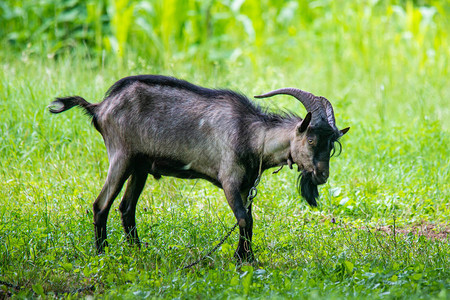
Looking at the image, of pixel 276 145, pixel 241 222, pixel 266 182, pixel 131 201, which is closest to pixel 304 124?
pixel 276 145

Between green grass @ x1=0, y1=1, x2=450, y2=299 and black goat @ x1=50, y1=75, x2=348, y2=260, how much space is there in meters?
0.32

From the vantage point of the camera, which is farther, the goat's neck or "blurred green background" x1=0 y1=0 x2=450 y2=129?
"blurred green background" x1=0 y1=0 x2=450 y2=129

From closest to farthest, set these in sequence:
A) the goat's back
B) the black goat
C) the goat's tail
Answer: the black goat, the goat's back, the goat's tail

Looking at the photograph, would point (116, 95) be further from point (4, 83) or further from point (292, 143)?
point (4, 83)

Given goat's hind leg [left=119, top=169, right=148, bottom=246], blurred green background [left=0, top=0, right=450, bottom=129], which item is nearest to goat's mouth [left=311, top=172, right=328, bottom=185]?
goat's hind leg [left=119, top=169, right=148, bottom=246]

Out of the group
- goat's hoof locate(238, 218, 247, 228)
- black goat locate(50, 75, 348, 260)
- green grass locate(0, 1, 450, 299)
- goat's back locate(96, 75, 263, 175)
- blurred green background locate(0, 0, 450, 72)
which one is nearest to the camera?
green grass locate(0, 1, 450, 299)

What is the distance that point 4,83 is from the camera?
8.36 m

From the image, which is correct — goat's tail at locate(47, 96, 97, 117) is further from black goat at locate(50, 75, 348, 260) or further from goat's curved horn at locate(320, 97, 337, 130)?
goat's curved horn at locate(320, 97, 337, 130)

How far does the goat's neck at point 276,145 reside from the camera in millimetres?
5004

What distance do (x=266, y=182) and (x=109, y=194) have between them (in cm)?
221

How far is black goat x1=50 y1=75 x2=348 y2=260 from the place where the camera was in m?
5.04

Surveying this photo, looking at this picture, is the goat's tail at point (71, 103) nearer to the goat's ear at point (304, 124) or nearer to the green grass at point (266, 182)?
the green grass at point (266, 182)

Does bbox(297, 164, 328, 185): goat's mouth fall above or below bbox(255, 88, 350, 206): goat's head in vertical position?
below

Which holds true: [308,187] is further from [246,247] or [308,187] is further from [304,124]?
[246,247]
